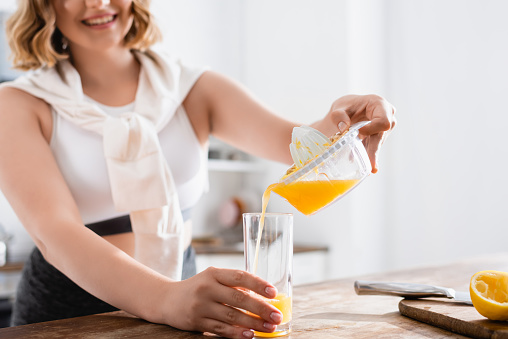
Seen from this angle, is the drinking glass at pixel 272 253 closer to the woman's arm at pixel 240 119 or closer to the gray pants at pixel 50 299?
the woman's arm at pixel 240 119

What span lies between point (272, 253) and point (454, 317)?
0.29 meters

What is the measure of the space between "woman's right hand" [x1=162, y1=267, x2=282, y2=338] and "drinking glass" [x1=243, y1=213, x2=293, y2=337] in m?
0.03

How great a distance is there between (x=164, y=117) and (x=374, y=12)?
222 centimetres

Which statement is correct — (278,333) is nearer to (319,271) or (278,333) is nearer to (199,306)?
(199,306)

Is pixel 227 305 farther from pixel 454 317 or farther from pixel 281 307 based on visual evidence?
pixel 454 317

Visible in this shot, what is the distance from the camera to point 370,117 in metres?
0.97

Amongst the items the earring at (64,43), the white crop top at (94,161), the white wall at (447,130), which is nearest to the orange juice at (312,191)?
the white crop top at (94,161)

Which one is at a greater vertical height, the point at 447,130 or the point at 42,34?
the point at 42,34

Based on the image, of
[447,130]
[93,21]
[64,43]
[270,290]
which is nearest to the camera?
[270,290]

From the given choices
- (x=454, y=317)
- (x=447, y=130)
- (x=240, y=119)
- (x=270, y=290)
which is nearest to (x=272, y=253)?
(x=270, y=290)

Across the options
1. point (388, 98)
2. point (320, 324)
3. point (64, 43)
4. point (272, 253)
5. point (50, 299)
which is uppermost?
point (64, 43)

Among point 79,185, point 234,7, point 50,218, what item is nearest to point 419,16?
point 234,7

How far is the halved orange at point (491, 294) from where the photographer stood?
766mm

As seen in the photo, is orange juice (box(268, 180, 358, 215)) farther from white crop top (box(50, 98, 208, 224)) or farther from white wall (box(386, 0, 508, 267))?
white wall (box(386, 0, 508, 267))
